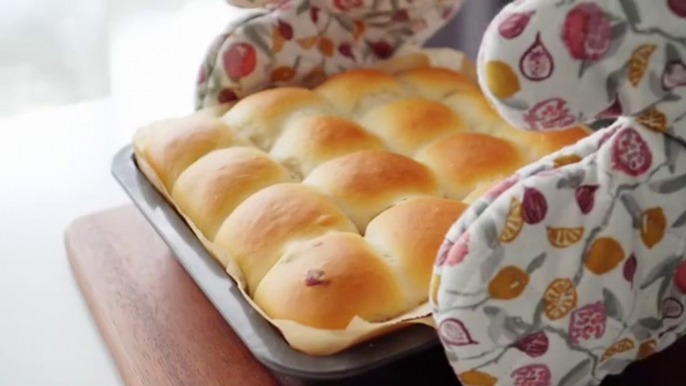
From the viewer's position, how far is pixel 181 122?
74 centimetres

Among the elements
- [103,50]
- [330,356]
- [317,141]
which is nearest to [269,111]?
[317,141]

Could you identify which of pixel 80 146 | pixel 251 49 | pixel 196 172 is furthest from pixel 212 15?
pixel 196 172

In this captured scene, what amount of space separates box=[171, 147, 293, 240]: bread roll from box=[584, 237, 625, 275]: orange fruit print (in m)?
0.28

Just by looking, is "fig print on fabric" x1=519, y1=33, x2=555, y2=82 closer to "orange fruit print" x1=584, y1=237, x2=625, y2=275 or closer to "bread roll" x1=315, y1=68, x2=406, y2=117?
"orange fruit print" x1=584, y1=237, x2=625, y2=275

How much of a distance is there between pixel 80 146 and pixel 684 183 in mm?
713

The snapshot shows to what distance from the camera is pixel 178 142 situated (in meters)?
0.71

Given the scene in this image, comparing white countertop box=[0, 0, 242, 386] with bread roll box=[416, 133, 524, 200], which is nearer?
bread roll box=[416, 133, 524, 200]

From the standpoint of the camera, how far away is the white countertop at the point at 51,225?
26.5 inches

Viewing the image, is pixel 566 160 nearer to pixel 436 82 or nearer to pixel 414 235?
pixel 414 235

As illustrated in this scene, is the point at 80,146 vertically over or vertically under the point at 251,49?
under

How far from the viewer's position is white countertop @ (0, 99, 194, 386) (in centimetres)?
67

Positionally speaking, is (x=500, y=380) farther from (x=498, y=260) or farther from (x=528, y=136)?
(x=528, y=136)

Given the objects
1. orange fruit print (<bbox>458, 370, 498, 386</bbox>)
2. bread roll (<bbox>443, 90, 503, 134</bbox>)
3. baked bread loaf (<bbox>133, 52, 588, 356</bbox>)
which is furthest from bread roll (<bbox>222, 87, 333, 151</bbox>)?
orange fruit print (<bbox>458, 370, 498, 386</bbox>)

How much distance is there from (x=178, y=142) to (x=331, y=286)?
240 millimetres
